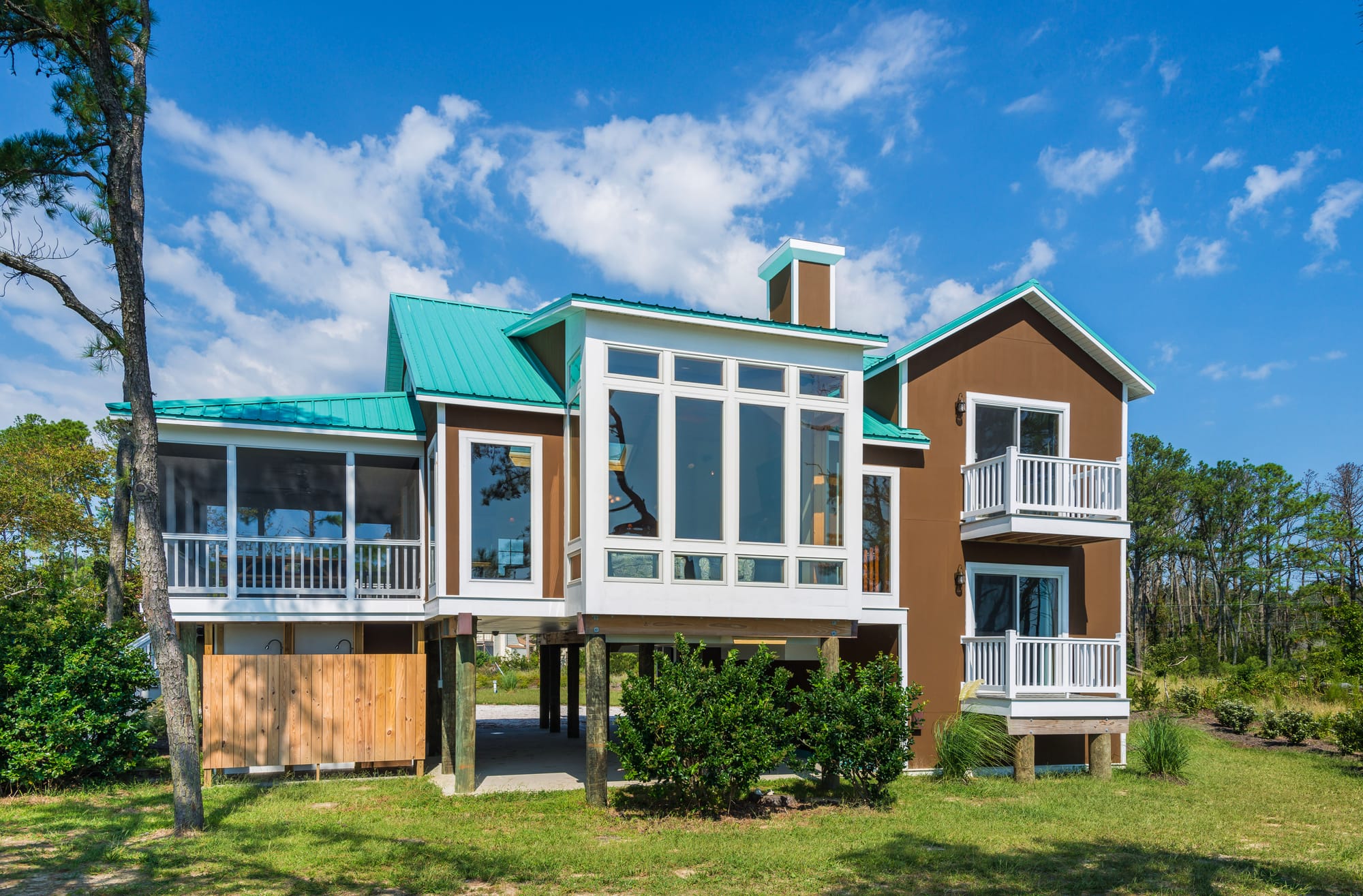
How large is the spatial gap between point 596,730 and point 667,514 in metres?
2.92

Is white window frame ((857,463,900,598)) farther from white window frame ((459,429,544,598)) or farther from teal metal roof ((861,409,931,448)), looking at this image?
white window frame ((459,429,544,598))

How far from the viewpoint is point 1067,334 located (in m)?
16.8

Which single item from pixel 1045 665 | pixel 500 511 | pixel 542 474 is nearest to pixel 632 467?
pixel 542 474

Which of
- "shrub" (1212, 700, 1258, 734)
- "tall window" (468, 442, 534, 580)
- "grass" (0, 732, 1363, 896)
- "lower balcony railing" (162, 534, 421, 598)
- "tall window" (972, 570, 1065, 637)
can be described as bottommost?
"shrub" (1212, 700, 1258, 734)

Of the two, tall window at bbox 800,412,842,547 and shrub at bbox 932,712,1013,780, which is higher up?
tall window at bbox 800,412,842,547

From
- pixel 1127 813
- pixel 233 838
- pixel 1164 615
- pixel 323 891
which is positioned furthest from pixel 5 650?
pixel 1164 615

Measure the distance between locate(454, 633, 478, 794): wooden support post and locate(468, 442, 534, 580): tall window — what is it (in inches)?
41.8

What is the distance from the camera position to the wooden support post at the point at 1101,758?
48.9 ft

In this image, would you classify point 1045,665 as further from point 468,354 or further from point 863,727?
point 468,354

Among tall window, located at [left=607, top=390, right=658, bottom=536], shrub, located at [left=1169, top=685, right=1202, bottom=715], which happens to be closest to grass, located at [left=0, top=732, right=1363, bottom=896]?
tall window, located at [left=607, top=390, right=658, bottom=536]

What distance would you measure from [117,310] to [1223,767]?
1822 centimetres

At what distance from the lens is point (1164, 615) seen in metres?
44.9

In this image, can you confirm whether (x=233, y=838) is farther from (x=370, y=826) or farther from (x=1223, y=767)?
(x=1223, y=767)

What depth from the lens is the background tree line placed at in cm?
4125
